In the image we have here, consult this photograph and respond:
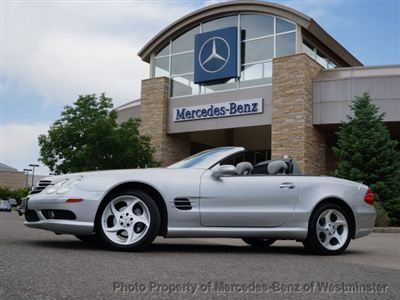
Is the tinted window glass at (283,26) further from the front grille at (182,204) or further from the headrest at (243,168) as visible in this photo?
the front grille at (182,204)

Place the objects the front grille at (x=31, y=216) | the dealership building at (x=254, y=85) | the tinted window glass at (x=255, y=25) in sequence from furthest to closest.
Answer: the tinted window glass at (x=255, y=25)
the dealership building at (x=254, y=85)
the front grille at (x=31, y=216)

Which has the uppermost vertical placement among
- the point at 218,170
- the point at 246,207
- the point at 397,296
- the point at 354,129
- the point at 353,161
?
the point at 354,129

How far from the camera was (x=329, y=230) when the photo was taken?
6.53 metres

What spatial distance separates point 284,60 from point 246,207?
18621mm

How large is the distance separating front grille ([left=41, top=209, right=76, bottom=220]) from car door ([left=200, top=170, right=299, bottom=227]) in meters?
1.44

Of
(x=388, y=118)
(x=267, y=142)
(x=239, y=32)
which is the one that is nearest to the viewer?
(x=388, y=118)

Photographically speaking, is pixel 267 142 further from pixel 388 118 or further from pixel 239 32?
pixel 388 118

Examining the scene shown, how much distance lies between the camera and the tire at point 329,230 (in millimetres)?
6406

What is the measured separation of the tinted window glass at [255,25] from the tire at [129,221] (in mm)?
20757

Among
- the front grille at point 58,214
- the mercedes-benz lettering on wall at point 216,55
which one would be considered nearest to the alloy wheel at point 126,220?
the front grille at point 58,214

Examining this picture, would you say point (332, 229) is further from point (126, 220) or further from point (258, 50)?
point (258, 50)

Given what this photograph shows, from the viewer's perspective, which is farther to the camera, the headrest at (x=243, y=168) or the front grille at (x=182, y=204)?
the headrest at (x=243, y=168)

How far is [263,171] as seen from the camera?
706cm

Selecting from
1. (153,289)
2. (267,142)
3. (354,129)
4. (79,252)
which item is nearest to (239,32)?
(267,142)
